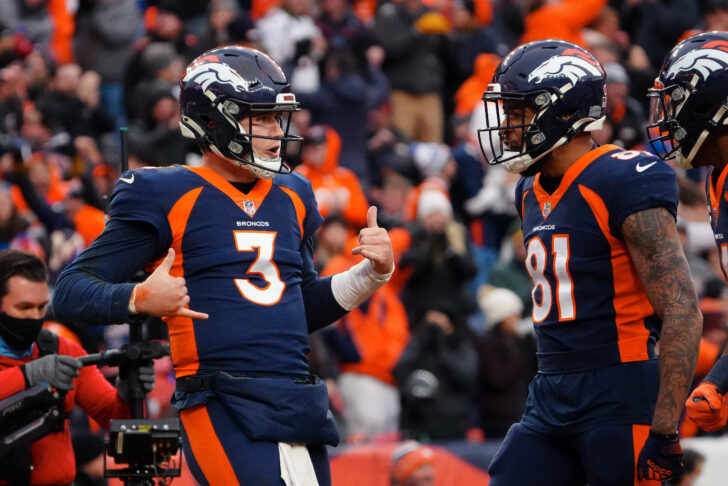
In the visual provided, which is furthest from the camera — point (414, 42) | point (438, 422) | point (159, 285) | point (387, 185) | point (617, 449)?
point (414, 42)

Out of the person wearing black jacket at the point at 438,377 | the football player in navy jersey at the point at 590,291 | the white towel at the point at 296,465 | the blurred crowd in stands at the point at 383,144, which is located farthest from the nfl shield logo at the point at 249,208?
the person wearing black jacket at the point at 438,377

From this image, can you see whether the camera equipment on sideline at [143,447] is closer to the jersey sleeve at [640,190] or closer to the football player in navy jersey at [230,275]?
the football player in navy jersey at [230,275]

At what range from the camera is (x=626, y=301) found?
15.2ft

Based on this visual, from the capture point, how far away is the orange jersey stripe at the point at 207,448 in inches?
176

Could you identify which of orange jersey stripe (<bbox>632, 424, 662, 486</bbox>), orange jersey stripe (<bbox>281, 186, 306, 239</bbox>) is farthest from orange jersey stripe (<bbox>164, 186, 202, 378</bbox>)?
orange jersey stripe (<bbox>632, 424, 662, 486</bbox>)

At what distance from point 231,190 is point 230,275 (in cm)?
34

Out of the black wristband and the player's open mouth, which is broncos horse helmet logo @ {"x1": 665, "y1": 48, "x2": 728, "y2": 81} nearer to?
the black wristband

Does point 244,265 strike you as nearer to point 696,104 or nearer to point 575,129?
point 575,129

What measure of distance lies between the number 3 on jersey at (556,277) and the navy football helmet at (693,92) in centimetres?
60

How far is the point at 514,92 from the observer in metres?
4.89

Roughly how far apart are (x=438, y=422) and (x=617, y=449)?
4552 mm

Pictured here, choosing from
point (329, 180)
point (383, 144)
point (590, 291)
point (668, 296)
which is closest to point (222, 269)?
point (590, 291)

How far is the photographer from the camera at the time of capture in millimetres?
5324

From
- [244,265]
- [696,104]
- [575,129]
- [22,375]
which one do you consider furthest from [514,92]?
[22,375]
